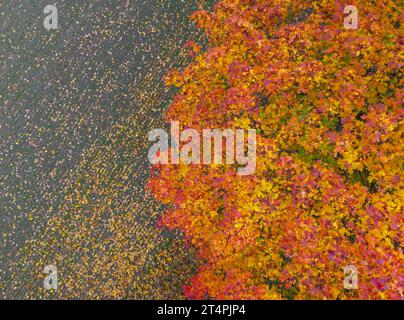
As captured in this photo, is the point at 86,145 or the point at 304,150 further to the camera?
the point at 86,145

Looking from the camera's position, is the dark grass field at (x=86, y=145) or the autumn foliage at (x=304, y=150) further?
the dark grass field at (x=86, y=145)

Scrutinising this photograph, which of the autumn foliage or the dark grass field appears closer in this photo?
the autumn foliage

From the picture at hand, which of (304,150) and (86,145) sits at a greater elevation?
(86,145)
